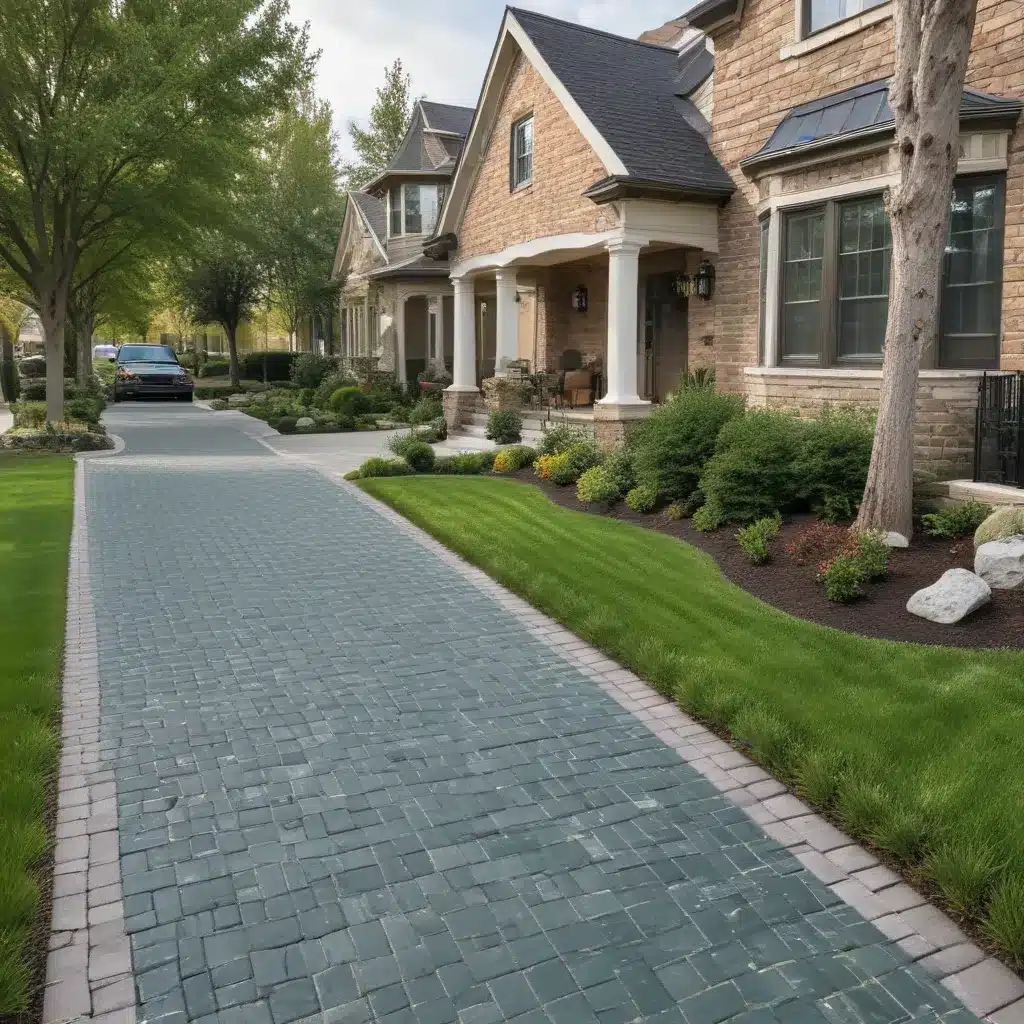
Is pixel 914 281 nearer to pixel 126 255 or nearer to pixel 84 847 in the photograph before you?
pixel 84 847

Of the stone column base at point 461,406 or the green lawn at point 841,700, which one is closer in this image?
the green lawn at point 841,700

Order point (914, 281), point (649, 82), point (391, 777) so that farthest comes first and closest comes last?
point (649, 82) < point (914, 281) < point (391, 777)

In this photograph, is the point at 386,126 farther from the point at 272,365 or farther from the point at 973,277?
the point at 973,277

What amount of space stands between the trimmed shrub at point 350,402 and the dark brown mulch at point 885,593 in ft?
55.6

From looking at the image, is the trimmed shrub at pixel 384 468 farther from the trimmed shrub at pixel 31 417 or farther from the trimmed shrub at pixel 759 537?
the trimmed shrub at pixel 31 417

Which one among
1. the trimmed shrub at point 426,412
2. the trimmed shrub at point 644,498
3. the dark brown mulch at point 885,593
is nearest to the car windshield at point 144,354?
the trimmed shrub at point 426,412

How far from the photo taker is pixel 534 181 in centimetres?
1744

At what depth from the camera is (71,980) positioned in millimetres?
3193

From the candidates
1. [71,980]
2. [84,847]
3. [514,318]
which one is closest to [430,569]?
[84,847]

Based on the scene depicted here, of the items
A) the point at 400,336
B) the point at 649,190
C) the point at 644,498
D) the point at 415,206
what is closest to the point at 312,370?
the point at 400,336

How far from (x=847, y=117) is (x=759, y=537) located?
585 centimetres

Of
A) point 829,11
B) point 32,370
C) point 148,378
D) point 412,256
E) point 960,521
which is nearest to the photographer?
point 960,521

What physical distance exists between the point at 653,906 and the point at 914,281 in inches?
235

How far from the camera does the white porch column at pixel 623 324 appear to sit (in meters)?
14.5
